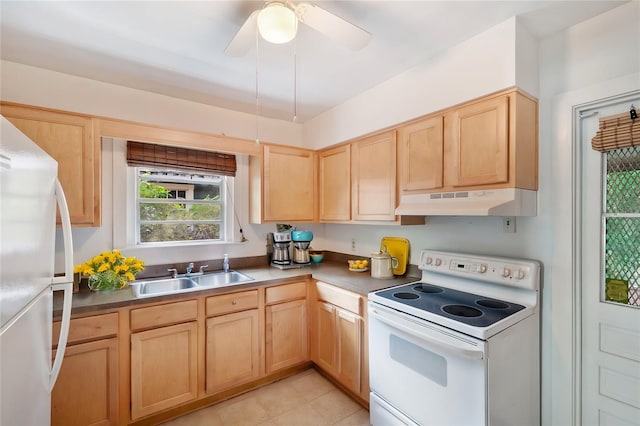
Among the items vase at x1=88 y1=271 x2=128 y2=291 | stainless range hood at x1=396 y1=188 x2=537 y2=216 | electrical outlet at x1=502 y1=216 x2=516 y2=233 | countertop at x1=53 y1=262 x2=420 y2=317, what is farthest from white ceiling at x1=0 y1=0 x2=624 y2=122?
countertop at x1=53 y1=262 x2=420 y2=317

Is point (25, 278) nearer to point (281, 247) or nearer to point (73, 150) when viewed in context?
point (73, 150)

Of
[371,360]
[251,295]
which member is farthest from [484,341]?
[251,295]

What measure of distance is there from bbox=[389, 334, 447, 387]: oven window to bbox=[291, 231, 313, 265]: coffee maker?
135cm

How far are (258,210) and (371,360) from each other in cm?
163

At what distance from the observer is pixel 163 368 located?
6.50ft

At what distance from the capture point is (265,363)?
2.38m

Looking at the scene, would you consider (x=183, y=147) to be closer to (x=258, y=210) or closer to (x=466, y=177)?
(x=258, y=210)

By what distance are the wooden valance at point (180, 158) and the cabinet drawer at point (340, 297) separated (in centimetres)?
142

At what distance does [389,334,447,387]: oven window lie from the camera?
154 cm

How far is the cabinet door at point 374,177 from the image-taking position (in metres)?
2.29

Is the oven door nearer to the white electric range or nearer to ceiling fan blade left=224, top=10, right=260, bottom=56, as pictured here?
the white electric range

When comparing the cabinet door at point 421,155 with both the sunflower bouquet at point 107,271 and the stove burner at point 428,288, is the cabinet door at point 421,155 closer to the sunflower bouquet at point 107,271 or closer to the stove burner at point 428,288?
the stove burner at point 428,288

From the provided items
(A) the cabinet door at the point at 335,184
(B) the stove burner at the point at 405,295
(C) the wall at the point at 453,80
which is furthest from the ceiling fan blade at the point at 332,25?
(B) the stove burner at the point at 405,295

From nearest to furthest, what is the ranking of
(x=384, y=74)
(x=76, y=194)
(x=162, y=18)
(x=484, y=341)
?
(x=484, y=341) < (x=162, y=18) < (x=76, y=194) < (x=384, y=74)
